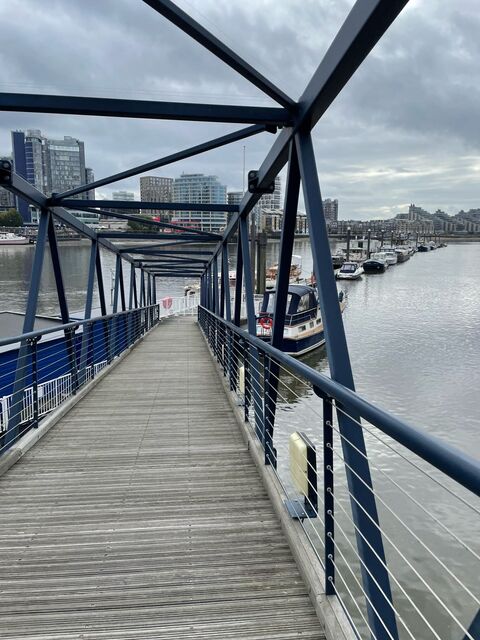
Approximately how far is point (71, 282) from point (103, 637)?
44834 millimetres

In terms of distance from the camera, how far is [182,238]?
1295 centimetres

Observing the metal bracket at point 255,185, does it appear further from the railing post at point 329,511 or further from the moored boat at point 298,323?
the moored boat at point 298,323

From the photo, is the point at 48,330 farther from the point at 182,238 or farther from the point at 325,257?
the point at 182,238

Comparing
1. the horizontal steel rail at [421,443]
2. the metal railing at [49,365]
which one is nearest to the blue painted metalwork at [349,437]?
the horizontal steel rail at [421,443]

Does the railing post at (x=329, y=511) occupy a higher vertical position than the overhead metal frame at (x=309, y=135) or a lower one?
lower

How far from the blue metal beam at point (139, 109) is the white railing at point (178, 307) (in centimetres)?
2643

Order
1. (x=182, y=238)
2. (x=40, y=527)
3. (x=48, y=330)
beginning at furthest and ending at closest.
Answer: (x=182, y=238)
(x=48, y=330)
(x=40, y=527)

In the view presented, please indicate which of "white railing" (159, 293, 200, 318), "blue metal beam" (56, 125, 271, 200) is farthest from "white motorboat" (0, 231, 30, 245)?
"blue metal beam" (56, 125, 271, 200)

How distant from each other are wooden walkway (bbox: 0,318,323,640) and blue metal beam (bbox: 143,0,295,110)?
294 centimetres

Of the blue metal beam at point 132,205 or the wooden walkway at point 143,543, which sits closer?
the wooden walkway at point 143,543

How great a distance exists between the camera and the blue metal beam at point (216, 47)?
127 inches

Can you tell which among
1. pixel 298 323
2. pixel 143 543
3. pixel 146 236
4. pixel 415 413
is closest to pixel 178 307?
pixel 298 323

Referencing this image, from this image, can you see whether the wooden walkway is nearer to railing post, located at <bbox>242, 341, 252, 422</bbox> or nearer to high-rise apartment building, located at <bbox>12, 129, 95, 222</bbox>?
railing post, located at <bbox>242, 341, 252, 422</bbox>

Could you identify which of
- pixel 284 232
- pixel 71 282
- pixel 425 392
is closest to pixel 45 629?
pixel 284 232
